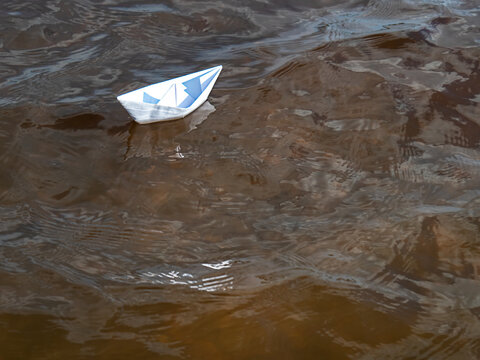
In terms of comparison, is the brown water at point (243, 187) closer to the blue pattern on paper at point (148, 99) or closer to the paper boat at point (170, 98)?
the paper boat at point (170, 98)

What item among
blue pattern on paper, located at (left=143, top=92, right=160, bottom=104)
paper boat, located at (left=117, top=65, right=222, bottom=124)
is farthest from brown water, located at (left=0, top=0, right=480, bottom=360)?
blue pattern on paper, located at (left=143, top=92, right=160, bottom=104)

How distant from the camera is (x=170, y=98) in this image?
4559mm

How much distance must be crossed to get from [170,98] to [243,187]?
1065mm

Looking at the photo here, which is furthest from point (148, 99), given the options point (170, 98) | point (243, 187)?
point (243, 187)

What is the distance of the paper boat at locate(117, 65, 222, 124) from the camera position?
14.4ft

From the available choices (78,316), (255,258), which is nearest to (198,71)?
(255,258)

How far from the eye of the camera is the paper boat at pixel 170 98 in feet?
14.4

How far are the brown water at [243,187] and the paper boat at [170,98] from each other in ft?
0.35

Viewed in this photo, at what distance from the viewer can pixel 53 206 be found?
147 inches

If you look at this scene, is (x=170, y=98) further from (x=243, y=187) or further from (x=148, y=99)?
(x=243, y=187)

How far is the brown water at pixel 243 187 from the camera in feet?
9.60

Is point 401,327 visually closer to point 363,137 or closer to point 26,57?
point 363,137

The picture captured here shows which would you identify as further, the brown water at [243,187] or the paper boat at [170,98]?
the paper boat at [170,98]

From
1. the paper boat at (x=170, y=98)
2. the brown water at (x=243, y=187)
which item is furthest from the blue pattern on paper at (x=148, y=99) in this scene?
the brown water at (x=243, y=187)
